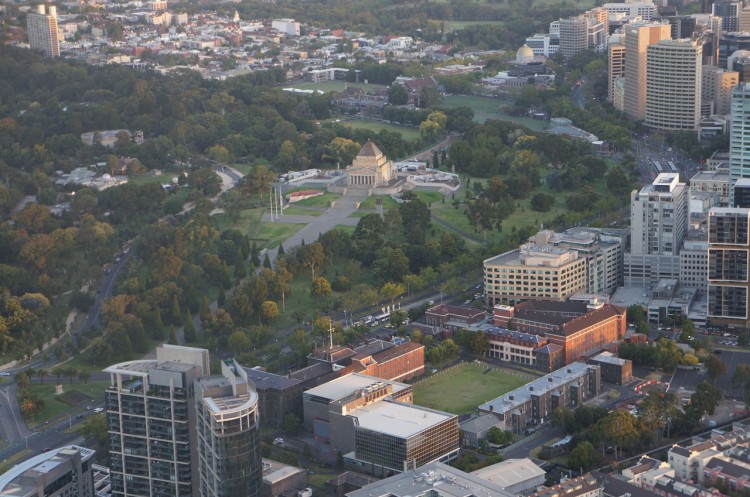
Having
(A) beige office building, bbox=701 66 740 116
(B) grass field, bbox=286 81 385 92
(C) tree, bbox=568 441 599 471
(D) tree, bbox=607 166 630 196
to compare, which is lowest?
(C) tree, bbox=568 441 599 471

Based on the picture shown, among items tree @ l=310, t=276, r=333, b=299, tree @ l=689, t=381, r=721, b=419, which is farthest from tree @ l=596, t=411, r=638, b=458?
tree @ l=310, t=276, r=333, b=299

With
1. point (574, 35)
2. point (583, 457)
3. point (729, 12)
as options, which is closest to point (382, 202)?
point (583, 457)

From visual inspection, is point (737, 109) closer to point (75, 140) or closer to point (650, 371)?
point (650, 371)

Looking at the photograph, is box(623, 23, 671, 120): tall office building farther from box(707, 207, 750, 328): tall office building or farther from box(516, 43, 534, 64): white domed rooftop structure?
box(707, 207, 750, 328): tall office building

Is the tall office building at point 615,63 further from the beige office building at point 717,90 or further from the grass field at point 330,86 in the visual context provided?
the grass field at point 330,86

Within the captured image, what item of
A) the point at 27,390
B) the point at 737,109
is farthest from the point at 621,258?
the point at 27,390
